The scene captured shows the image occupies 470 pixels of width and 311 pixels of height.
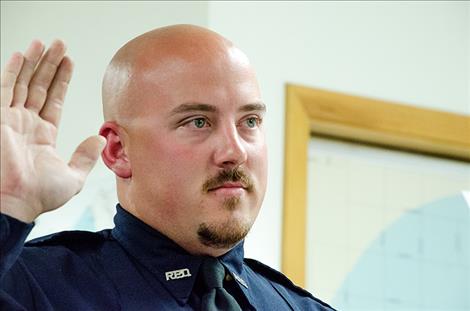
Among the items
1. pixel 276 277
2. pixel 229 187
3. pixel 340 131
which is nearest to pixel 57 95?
pixel 229 187

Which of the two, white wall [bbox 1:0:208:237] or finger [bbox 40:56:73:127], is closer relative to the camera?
finger [bbox 40:56:73:127]

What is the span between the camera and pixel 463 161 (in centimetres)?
269

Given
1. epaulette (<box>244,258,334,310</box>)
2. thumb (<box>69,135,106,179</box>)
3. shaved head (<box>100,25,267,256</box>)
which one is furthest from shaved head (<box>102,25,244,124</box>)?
epaulette (<box>244,258,334,310</box>)

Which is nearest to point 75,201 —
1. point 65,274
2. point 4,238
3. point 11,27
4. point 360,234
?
point 11,27

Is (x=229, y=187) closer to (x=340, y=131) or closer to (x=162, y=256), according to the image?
(x=162, y=256)

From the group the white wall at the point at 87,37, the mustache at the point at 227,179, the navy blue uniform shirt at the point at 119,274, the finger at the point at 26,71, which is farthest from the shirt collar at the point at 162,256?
the white wall at the point at 87,37

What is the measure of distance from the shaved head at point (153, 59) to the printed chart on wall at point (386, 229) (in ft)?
Result: 3.18

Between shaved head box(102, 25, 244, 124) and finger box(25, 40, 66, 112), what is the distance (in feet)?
0.79

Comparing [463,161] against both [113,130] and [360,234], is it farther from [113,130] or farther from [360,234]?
[113,130]

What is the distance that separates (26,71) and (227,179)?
13.0 inches

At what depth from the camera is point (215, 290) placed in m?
1.50

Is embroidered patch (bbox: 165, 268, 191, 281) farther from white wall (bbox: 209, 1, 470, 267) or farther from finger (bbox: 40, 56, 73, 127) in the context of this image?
white wall (bbox: 209, 1, 470, 267)

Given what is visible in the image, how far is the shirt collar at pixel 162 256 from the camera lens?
1.49 m

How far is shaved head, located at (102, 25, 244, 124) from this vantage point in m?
1.56
